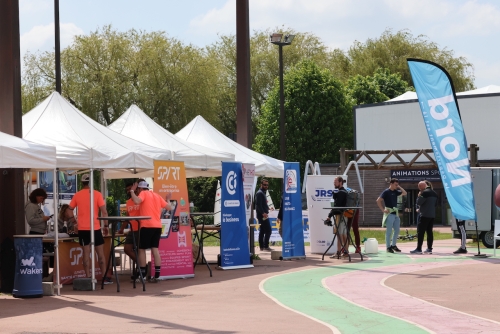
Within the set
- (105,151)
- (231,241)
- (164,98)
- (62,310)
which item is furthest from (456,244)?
(164,98)

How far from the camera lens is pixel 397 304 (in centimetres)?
1248

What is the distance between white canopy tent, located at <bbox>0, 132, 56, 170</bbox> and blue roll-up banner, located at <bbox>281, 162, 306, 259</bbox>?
835 centimetres

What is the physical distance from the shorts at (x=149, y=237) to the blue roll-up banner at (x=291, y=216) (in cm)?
581

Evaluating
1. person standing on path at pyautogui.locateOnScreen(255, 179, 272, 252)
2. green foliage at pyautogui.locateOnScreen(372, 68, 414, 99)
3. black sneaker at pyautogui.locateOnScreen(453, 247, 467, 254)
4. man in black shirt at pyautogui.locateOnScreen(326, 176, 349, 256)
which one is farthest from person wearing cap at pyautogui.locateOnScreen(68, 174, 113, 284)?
green foliage at pyautogui.locateOnScreen(372, 68, 414, 99)

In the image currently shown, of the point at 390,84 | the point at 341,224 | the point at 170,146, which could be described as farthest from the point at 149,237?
the point at 390,84

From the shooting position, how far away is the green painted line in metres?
10.3

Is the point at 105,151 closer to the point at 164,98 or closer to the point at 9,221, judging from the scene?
the point at 9,221

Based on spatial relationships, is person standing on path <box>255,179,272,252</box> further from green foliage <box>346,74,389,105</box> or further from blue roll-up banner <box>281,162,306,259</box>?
green foliage <box>346,74,389,105</box>

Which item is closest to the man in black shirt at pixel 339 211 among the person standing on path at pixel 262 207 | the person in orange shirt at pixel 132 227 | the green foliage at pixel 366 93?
the person standing on path at pixel 262 207

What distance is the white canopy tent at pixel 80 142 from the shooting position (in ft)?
49.1

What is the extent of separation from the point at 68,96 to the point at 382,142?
17.2 meters

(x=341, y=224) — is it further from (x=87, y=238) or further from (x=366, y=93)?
(x=366, y=93)

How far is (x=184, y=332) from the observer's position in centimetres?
988

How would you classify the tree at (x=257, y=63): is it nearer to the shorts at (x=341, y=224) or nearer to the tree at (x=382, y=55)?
the tree at (x=382, y=55)
